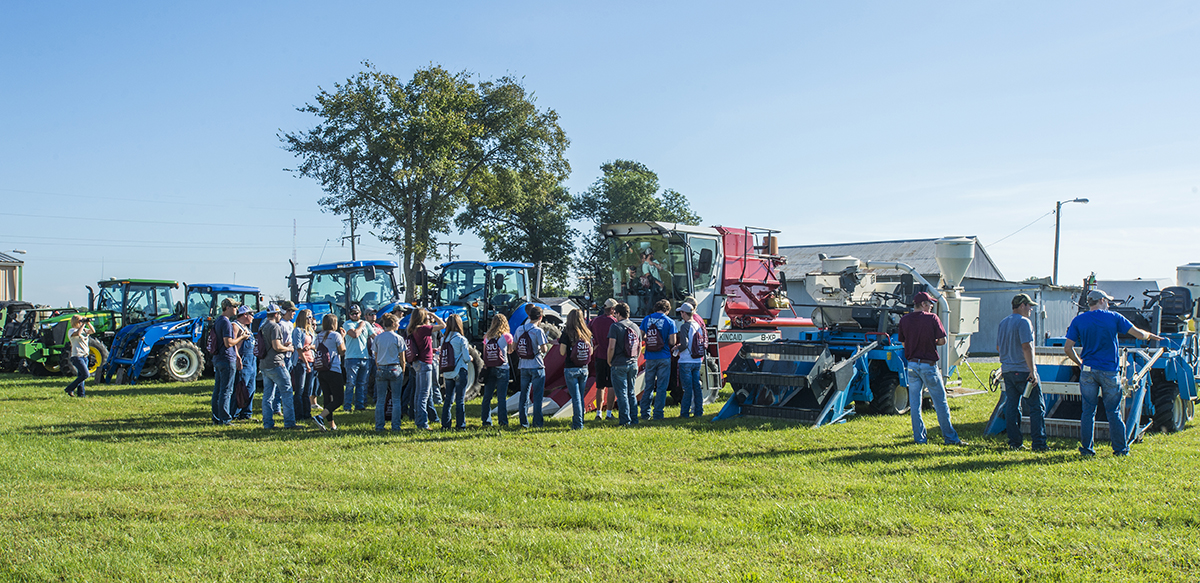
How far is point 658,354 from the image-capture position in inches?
417

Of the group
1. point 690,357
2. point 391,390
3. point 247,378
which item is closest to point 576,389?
point 690,357

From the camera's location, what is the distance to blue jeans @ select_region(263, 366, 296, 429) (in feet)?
32.8

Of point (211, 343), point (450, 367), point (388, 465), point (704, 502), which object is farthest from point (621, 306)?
point (211, 343)

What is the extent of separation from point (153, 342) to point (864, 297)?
44.0 feet

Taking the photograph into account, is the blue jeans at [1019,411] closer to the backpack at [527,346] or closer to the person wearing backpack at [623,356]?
the person wearing backpack at [623,356]

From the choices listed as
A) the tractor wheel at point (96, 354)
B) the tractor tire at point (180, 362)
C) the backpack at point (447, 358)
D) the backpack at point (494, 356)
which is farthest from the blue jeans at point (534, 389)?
the tractor wheel at point (96, 354)

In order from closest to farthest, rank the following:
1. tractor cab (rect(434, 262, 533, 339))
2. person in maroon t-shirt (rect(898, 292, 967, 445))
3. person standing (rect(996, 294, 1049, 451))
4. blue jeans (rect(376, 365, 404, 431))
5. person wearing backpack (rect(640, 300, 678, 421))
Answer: person standing (rect(996, 294, 1049, 451)), person in maroon t-shirt (rect(898, 292, 967, 445)), blue jeans (rect(376, 365, 404, 431)), person wearing backpack (rect(640, 300, 678, 421)), tractor cab (rect(434, 262, 533, 339))

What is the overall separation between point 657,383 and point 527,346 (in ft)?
6.01

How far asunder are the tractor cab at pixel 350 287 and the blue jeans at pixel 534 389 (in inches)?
222

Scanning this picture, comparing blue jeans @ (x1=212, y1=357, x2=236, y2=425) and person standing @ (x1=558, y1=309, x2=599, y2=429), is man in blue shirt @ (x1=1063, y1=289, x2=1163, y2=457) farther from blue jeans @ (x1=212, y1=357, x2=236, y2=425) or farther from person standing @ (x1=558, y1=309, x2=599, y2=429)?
blue jeans @ (x1=212, y1=357, x2=236, y2=425)

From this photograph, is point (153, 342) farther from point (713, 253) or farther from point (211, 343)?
point (713, 253)

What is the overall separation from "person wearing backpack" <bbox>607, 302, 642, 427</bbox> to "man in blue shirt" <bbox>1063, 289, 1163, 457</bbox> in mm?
4432

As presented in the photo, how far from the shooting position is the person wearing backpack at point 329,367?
396 inches

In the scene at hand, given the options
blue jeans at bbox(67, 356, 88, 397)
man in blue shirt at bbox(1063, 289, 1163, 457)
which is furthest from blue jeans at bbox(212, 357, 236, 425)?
man in blue shirt at bbox(1063, 289, 1163, 457)
